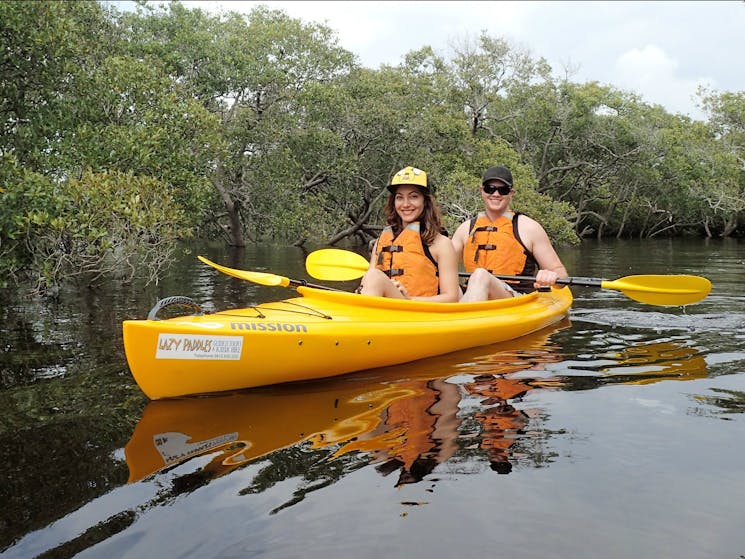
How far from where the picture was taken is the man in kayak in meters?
5.46

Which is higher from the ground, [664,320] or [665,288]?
[665,288]

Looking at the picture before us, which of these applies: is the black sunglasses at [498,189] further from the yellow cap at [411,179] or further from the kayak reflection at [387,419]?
the kayak reflection at [387,419]

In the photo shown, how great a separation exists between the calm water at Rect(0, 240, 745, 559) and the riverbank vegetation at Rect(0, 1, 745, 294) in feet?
11.6

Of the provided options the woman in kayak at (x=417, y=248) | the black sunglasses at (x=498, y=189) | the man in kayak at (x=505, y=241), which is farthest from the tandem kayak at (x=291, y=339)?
the black sunglasses at (x=498, y=189)

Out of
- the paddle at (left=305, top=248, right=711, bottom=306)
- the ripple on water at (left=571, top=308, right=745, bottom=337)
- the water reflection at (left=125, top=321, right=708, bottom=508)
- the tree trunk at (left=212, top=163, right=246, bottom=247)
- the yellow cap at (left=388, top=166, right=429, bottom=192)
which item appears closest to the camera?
the water reflection at (left=125, top=321, right=708, bottom=508)

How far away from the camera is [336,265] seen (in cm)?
601

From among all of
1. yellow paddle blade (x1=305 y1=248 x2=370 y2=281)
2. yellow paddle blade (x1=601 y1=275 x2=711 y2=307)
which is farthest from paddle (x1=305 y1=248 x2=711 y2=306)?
yellow paddle blade (x1=305 y1=248 x2=370 y2=281)

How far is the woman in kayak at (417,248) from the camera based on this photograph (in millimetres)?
4621

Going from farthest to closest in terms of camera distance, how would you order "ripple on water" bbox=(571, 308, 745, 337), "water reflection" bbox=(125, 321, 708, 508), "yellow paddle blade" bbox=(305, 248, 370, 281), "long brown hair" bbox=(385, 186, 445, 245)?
"yellow paddle blade" bbox=(305, 248, 370, 281) < "ripple on water" bbox=(571, 308, 745, 337) < "long brown hair" bbox=(385, 186, 445, 245) < "water reflection" bbox=(125, 321, 708, 508)

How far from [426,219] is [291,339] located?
5.37 feet

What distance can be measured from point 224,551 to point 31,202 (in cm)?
604

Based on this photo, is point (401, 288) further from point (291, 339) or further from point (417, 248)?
point (291, 339)

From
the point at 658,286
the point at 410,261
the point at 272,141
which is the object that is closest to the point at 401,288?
the point at 410,261

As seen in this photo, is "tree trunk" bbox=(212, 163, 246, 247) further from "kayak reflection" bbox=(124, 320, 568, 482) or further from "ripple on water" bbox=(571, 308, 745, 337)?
"kayak reflection" bbox=(124, 320, 568, 482)
